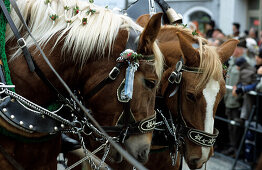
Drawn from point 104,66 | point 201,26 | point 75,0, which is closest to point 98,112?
point 104,66

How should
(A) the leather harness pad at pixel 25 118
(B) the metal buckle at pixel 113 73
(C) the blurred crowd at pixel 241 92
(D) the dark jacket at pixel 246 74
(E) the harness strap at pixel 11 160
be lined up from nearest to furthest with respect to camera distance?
(A) the leather harness pad at pixel 25 118, (E) the harness strap at pixel 11 160, (B) the metal buckle at pixel 113 73, (C) the blurred crowd at pixel 241 92, (D) the dark jacket at pixel 246 74

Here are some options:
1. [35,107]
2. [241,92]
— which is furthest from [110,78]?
[241,92]

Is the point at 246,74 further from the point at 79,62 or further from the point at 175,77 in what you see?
the point at 79,62

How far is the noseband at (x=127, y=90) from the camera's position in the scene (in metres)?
2.24

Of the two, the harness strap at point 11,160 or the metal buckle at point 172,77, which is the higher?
the metal buckle at point 172,77

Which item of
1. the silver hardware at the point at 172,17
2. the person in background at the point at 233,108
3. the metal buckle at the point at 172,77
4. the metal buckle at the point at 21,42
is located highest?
the metal buckle at the point at 21,42

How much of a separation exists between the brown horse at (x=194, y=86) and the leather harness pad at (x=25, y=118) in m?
1.03

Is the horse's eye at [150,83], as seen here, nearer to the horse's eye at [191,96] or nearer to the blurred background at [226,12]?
the horse's eye at [191,96]

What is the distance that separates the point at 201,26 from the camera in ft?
42.8

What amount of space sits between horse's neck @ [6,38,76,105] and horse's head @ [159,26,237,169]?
0.92 m

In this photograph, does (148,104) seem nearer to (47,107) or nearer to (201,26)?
(47,107)

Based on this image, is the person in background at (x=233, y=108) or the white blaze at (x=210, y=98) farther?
the person in background at (x=233, y=108)

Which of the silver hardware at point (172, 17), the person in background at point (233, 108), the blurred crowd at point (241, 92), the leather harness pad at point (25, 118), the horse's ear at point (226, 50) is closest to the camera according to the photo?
the leather harness pad at point (25, 118)

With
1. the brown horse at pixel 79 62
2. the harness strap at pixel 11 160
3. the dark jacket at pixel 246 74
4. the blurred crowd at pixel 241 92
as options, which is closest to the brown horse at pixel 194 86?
the brown horse at pixel 79 62
